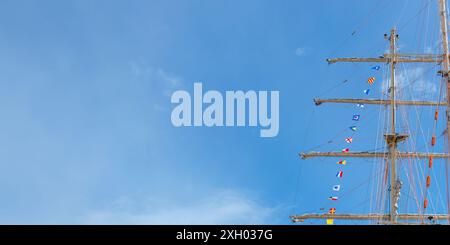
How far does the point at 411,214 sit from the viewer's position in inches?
2317

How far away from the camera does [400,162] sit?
64.7 meters
